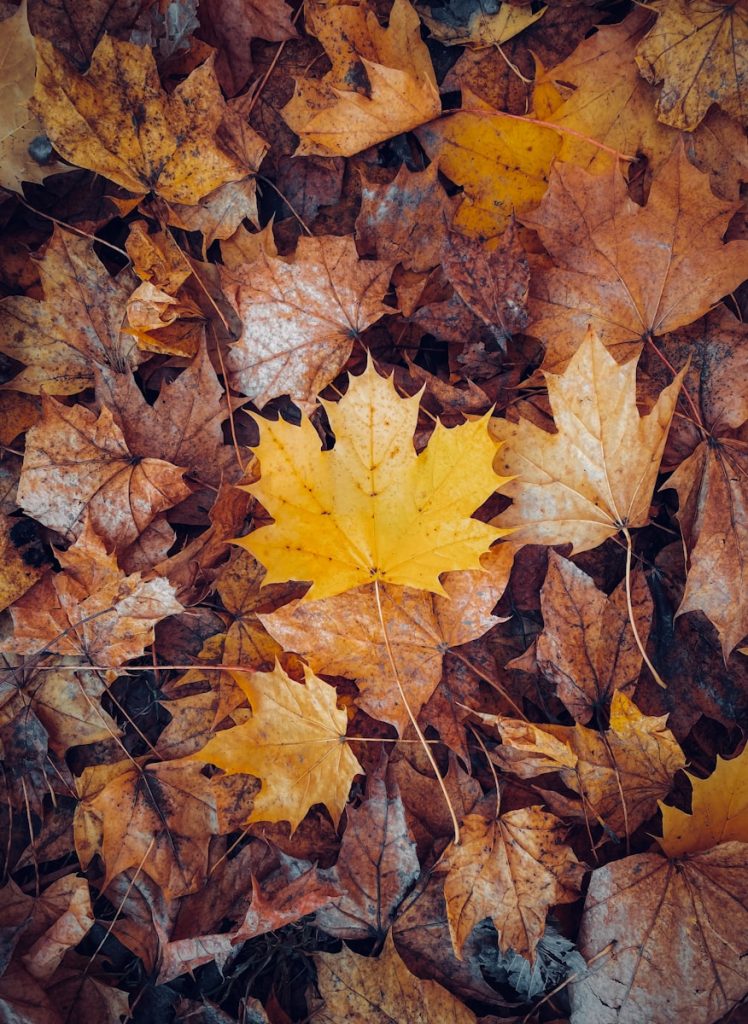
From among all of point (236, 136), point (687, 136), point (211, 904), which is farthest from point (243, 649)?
point (687, 136)

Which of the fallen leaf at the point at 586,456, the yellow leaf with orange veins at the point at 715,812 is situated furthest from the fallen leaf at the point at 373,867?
the fallen leaf at the point at 586,456

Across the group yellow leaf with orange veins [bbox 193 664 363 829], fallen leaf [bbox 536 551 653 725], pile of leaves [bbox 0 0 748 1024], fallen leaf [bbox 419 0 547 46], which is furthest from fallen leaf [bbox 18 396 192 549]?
fallen leaf [bbox 419 0 547 46]

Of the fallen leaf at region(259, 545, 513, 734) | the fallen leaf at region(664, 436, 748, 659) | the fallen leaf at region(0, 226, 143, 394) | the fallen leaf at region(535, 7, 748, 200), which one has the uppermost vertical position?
the fallen leaf at region(535, 7, 748, 200)

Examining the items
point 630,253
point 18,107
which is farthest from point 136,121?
point 630,253

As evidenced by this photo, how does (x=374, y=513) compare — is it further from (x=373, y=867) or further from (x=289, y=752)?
(x=373, y=867)

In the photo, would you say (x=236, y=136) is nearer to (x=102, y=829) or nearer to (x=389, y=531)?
(x=389, y=531)

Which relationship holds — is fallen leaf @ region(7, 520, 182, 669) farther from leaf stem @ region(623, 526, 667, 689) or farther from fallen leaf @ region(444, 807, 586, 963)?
leaf stem @ region(623, 526, 667, 689)

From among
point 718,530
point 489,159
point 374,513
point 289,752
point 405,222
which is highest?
point 489,159
